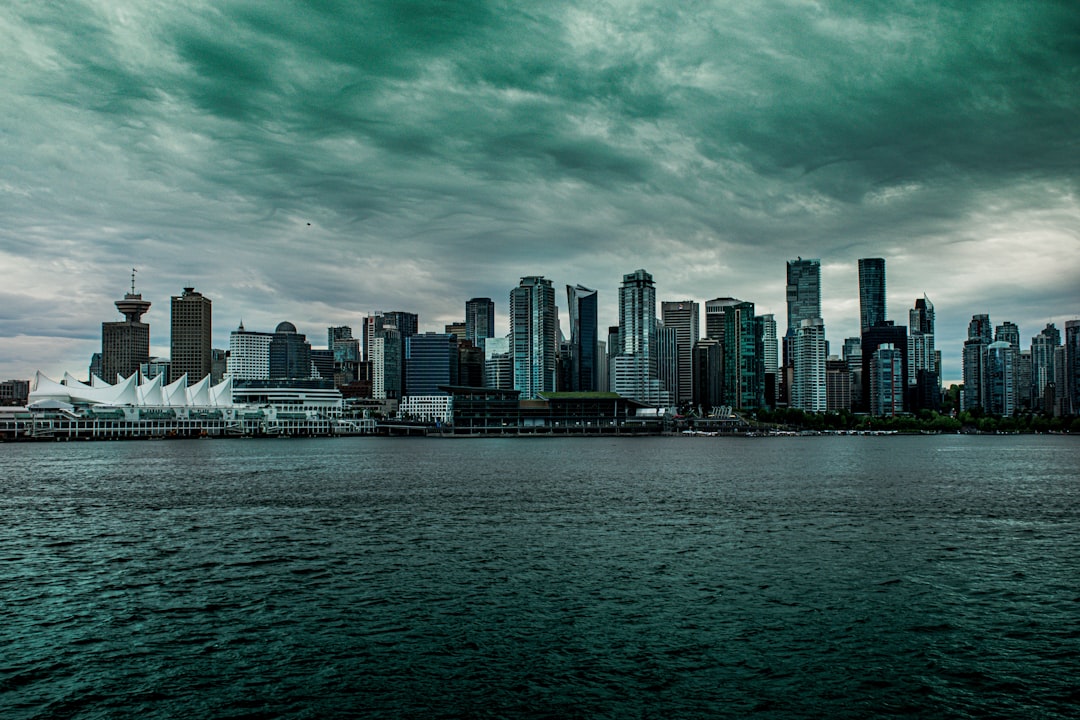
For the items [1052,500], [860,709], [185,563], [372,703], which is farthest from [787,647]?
[1052,500]

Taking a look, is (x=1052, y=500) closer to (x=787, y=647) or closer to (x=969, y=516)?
(x=969, y=516)

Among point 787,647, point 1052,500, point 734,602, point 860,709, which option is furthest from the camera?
point 1052,500

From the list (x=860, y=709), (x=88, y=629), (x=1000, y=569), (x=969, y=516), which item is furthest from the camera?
(x=969, y=516)

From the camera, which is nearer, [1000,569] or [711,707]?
[711,707]

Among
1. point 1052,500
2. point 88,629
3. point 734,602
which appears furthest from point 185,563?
point 1052,500

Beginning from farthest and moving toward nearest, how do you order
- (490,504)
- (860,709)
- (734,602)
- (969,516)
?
(490,504), (969,516), (734,602), (860,709)

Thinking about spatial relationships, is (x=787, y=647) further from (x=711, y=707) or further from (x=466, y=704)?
(x=466, y=704)
